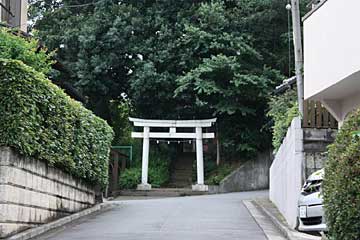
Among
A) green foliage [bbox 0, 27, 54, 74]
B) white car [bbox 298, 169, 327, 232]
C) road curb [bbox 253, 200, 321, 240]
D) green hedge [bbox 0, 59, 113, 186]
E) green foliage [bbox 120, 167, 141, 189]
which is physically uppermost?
green foliage [bbox 0, 27, 54, 74]

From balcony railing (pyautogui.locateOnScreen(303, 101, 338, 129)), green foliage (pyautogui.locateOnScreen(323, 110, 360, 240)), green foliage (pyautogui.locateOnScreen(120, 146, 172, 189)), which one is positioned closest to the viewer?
green foliage (pyautogui.locateOnScreen(323, 110, 360, 240))

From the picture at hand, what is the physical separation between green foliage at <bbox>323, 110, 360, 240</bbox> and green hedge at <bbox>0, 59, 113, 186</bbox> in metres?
6.13

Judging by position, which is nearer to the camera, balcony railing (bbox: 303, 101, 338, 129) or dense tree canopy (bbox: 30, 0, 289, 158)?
balcony railing (bbox: 303, 101, 338, 129)

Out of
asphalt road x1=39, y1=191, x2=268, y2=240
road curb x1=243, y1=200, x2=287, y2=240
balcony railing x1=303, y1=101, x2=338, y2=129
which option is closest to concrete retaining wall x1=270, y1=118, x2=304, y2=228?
balcony railing x1=303, y1=101, x2=338, y2=129

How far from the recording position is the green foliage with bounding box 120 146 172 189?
Result: 30302 mm

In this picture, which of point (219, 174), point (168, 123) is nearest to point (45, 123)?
point (168, 123)

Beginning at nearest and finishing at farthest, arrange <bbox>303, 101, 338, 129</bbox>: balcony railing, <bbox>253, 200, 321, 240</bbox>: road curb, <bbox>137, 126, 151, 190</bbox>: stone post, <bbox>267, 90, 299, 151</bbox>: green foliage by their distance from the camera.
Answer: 1. <bbox>253, 200, 321, 240</bbox>: road curb
2. <bbox>303, 101, 338, 129</bbox>: balcony railing
3. <bbox>267, 90, 299, 151</bbox>: green foliage
4. <bbox>137, 126, 151, 190</bbox>: stone post

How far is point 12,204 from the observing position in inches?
380

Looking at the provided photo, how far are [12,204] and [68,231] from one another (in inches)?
96.4

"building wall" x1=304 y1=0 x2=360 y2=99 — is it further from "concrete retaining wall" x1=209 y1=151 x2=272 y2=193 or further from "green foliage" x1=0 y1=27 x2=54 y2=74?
"concrete retaining wall" x1=209 y1=151 x2=272 y2=193

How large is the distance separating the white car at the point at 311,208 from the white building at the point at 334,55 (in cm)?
150

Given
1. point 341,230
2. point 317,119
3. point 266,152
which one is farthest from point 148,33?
point 341,230

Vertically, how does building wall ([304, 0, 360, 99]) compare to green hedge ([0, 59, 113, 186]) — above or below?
above

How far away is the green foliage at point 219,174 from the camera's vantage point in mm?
30703
